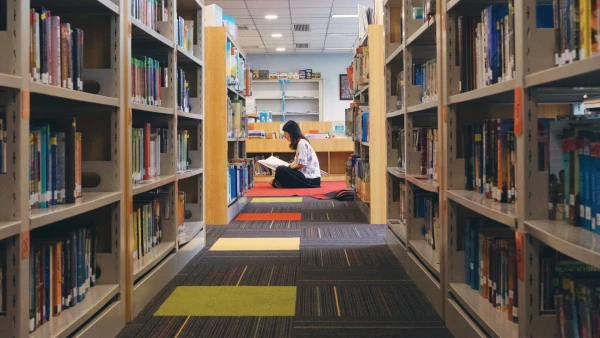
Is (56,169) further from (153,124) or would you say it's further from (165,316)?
(153,124)

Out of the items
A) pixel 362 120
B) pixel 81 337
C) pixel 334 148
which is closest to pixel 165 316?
pixel 81 337

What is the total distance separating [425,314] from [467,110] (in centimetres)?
87

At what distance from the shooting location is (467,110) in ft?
7.36

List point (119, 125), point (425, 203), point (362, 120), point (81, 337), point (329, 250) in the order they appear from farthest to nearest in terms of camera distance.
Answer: point (362, 120) < point (329, 250) < point (425, 203) < point (119, 125) < point (81, 337)

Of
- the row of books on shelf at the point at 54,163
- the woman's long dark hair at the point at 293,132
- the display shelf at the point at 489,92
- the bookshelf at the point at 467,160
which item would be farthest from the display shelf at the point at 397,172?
the woman's long dark hair at the point at 293,132

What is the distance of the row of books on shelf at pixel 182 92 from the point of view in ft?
10.7

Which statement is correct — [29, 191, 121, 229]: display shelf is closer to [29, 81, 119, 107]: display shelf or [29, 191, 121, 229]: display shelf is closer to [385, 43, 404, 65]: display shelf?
[29, 81, 119, 107]: display shelf

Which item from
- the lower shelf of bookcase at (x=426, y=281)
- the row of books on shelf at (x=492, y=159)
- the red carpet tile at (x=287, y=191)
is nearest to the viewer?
the row of books on shelf at (x=492, y=159)

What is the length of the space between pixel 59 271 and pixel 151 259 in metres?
0.75

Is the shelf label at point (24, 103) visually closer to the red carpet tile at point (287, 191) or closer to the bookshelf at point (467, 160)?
the bookshelf at point (467, 160)

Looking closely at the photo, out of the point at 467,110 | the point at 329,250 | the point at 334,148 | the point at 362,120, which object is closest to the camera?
the point at 467,110

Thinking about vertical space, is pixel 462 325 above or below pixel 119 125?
below

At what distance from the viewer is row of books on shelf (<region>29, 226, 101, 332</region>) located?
5.43ft

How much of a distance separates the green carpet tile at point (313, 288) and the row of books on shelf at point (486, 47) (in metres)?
0.96
